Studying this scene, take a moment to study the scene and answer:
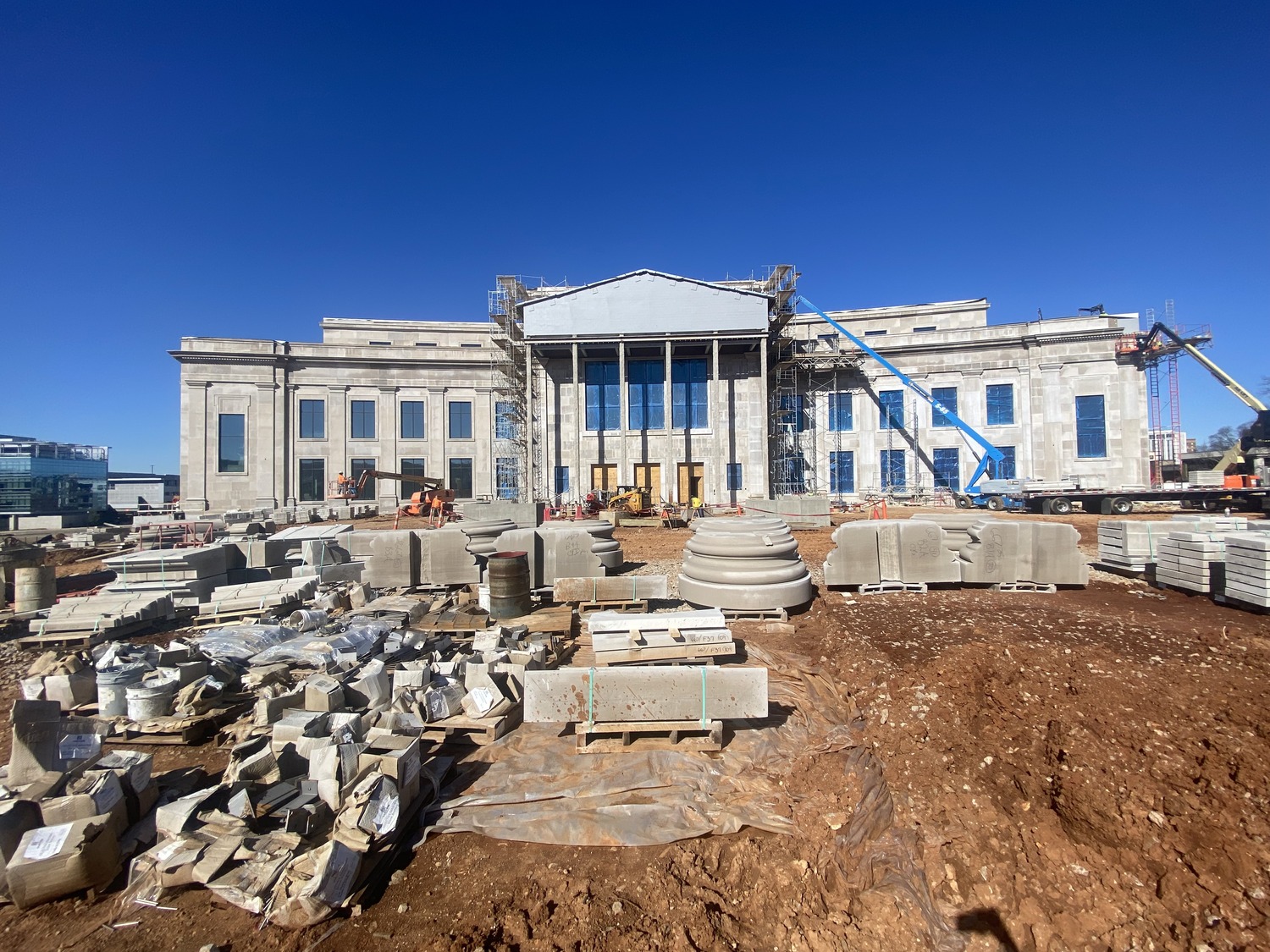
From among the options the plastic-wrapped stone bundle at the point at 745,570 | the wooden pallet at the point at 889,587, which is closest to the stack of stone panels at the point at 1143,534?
the wooden pallet at the point at 889,587

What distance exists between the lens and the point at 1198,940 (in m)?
2.66

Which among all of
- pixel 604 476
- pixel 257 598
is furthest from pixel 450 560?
pixel 604 476

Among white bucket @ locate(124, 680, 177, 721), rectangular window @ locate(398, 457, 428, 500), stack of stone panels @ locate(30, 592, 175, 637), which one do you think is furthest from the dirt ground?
rectangular window @ locate(398, 457, 428, 500)

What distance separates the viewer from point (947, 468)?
108 ft

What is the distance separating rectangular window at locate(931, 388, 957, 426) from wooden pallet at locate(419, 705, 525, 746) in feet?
115

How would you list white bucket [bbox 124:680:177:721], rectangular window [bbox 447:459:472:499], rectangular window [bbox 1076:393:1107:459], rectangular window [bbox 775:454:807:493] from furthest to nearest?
1. rectangular window [bbox 447:459:472:499]
2. rectangular window [bbox 775:454:807:493]
3. rectangular window [bbox 1076:393:1107:459]
4. white bucket [bbox 124:680:177:721]

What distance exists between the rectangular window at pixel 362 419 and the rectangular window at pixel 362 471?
5.27 ft

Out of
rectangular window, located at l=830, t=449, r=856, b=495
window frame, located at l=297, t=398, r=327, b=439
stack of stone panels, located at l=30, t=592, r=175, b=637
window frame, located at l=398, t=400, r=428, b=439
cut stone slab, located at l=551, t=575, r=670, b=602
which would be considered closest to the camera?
stack of stone panels, located at l=30, t=592, r=175, b=637

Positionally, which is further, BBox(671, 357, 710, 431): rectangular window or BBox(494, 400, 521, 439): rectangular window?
BBox(494, 400, 521, 439): rectangular window

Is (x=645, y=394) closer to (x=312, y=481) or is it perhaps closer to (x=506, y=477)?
(x=506, y=477)

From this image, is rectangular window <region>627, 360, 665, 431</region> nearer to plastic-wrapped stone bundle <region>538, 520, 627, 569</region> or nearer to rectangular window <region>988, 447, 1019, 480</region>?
rectangular window <region>988, 447, 1019, 480</region>

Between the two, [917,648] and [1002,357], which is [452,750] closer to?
[917,648]

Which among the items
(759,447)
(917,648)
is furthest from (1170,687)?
(759,447)

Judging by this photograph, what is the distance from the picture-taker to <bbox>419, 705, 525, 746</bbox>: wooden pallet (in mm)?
Result: 4797
